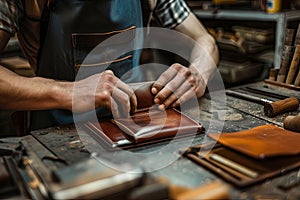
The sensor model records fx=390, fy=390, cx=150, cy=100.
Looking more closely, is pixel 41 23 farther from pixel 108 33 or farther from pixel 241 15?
pixel 241 15

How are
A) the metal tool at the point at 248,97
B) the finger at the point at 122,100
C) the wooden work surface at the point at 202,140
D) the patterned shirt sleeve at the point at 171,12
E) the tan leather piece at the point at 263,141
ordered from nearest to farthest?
the wooden work surface at the point at 202,140
the tan leather piece at the point at 263,141
the finger at the point at 122,100
the metal tool at the point at 248,97
the patterned shirt sleeve at the point at 171,12

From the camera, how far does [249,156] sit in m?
1.12

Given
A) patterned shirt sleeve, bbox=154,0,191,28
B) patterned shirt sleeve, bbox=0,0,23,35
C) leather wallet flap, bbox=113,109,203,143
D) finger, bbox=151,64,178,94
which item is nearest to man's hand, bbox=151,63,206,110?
finger, bbox=151,64,178,94

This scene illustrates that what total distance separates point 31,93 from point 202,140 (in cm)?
65

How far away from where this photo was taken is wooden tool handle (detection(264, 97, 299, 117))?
1.57 m

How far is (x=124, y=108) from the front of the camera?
1.44m

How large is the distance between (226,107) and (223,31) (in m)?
1.58

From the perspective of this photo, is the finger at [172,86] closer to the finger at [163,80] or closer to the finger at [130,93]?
the finger at [163,80]

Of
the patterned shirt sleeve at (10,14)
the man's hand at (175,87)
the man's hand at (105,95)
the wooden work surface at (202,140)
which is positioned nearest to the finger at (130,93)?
the man's hand at (105,95)

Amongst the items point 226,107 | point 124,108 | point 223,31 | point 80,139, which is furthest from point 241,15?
point 80,139

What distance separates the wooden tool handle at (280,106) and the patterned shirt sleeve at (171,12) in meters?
0.76

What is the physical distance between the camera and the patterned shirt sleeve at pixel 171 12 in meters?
2.08

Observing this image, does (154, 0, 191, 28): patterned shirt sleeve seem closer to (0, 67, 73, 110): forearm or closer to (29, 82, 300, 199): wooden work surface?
(29, 82, 300, 199): wooden work surface

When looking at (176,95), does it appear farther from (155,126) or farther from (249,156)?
(249,156)
